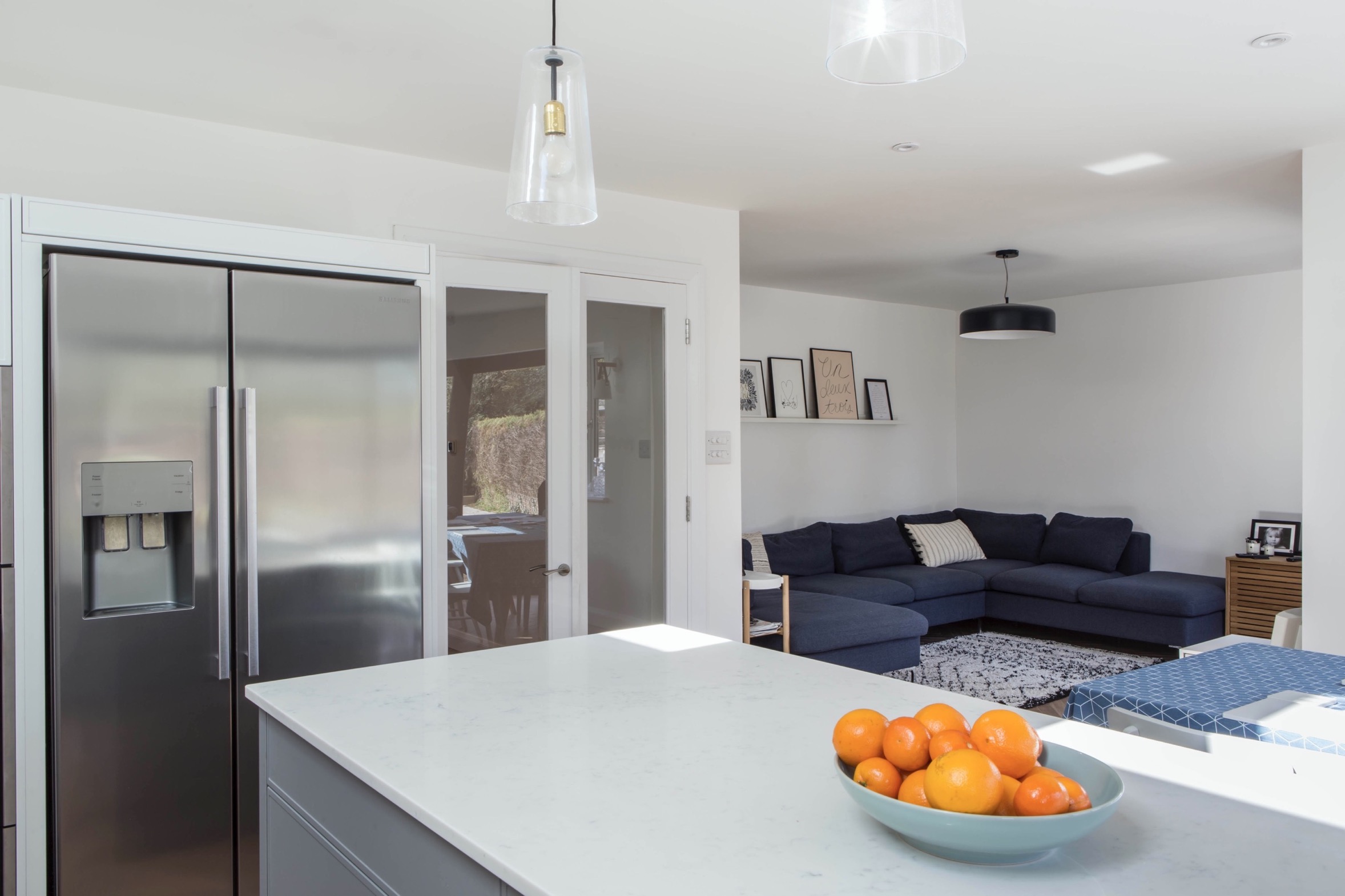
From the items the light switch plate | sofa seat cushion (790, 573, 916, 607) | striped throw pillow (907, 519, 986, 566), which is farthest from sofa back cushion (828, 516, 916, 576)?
the light switch plate

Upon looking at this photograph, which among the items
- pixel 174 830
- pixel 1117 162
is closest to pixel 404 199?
pixel 174 830

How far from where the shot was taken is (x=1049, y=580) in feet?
20.4

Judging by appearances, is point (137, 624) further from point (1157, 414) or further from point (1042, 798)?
point (1157, 414)

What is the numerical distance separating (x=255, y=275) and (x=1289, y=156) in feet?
11.9

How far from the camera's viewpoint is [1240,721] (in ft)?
6.32

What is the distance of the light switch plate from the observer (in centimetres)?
422

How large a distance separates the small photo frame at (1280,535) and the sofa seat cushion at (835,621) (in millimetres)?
2406

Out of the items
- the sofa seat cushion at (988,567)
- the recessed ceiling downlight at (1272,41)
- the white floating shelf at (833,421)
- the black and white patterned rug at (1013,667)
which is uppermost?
the recessed ceiling downlight at (1272,41)

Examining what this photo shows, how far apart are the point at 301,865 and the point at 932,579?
17.2 feet

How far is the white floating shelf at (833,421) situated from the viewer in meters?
6.53

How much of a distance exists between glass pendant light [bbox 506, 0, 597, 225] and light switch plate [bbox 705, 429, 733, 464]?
2717mm

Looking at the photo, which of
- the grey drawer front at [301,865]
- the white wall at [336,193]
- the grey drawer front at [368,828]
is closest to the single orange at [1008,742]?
the grey drawer front at [368,828]

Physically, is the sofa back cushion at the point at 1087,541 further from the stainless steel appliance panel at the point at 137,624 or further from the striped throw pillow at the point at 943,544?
the stainless steel appliance panel at the point at 137,624

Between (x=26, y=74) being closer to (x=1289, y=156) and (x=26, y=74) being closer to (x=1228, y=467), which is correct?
(x=1289, y=156)
